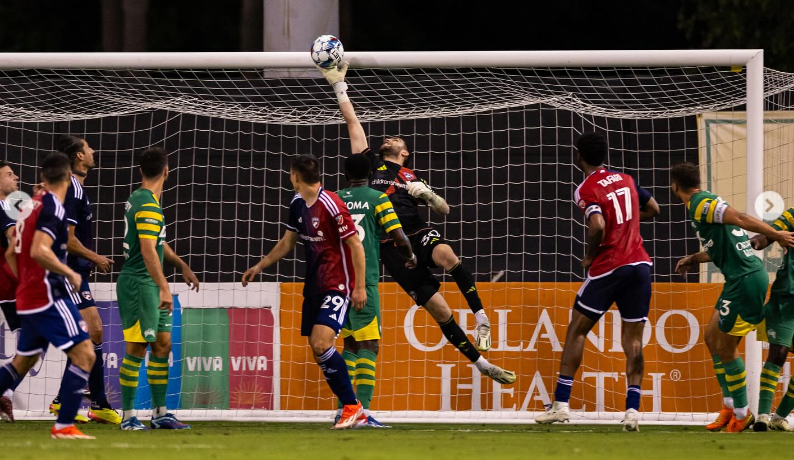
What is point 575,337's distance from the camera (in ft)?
28.9

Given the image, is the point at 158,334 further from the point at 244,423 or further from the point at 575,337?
the point at 575,337

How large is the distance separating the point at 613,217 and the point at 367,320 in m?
1.97

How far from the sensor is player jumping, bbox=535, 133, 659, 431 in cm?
870

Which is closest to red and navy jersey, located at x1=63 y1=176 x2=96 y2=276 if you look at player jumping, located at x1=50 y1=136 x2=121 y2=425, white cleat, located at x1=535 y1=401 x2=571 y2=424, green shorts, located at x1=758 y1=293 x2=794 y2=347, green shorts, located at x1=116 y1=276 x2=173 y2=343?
player jumping, located at x1=50 y1=136 x2=121 y2=425

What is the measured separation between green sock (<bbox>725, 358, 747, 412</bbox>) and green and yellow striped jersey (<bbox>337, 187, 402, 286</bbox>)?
2.63m

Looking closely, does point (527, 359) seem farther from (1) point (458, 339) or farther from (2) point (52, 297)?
(2) point (52, 297)

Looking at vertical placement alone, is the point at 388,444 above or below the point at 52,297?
below

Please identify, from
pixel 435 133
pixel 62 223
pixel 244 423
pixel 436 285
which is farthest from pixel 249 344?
pixel 62 223

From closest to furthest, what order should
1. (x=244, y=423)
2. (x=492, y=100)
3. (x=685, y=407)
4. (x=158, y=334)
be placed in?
1. (x=158, y=334)
2. (x=244, y=423)
3. (x=685, y=407)
4. (x=492, y=100)

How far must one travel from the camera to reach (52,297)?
7.25m

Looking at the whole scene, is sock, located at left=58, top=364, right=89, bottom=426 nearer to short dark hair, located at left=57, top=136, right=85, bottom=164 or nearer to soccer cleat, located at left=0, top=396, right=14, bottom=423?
soccer cleat, located at left=0, top=396, right=14, bottom=423

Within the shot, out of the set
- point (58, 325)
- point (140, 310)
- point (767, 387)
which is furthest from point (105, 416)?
point (767, 387)

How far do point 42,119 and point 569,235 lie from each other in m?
5.05

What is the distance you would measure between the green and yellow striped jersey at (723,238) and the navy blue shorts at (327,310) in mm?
2581
